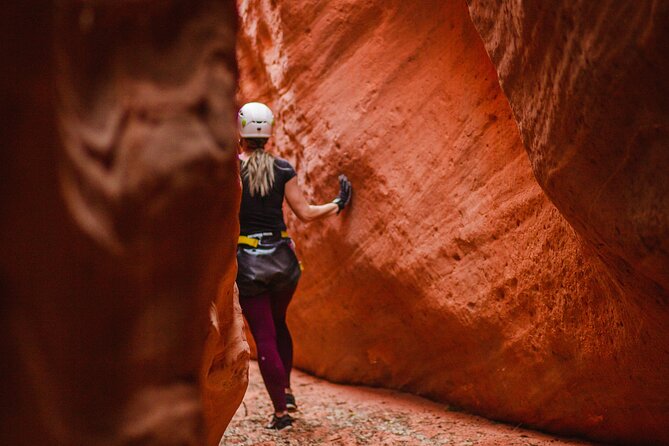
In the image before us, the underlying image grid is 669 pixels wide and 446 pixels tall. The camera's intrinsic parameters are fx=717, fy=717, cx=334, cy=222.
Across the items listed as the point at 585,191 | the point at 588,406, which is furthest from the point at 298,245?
the point at 585,191

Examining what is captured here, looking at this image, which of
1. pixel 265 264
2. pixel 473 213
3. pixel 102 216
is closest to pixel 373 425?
pixel 265 264

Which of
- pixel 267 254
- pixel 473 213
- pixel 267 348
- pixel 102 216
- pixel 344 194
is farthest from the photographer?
pixel 344 194

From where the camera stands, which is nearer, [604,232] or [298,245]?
[604,232]

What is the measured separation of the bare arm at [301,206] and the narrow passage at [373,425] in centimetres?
125

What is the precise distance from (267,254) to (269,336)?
1.59 feet

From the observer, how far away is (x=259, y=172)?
14.2 ft

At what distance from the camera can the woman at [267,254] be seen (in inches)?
165

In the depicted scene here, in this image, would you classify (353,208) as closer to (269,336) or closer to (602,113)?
(269,336)

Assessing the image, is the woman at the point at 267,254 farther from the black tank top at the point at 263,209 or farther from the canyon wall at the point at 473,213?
the canyon wall at the point at 473,213

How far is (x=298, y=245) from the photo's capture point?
211 inches

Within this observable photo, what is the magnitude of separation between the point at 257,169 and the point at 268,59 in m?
1.53

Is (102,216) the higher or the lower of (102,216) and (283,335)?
the higher

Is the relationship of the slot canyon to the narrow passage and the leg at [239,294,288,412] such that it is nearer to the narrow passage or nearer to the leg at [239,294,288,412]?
the narrow passage

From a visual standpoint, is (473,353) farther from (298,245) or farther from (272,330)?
(298,245)
